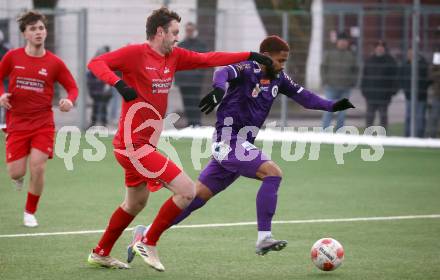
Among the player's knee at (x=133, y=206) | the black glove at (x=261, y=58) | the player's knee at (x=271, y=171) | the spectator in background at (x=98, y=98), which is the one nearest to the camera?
the player's knee at (x=133, y=206)

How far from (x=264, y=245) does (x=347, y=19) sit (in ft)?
57.8

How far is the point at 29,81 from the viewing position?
37.6 feet

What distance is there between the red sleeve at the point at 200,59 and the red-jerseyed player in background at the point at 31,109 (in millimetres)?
2546

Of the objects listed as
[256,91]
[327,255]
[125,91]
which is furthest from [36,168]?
[327,255]

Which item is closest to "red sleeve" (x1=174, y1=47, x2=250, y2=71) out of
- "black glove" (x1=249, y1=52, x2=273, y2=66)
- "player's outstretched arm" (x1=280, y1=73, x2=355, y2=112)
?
"black glove" (x1=249, y1=52, x2=273, y2=66)

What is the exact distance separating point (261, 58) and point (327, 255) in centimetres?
178

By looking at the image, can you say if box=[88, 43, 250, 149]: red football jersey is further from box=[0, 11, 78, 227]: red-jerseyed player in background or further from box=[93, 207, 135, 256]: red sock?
box=[0, 11, 78, 227]: red-jerseyed player in background

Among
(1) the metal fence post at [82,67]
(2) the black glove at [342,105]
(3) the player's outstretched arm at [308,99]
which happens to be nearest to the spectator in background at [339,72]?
(1) the metal fence post at [82,67]

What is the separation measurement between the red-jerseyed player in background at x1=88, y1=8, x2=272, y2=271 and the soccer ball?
1.14m

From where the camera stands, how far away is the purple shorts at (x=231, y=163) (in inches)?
375

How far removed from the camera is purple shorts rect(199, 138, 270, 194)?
9.52m

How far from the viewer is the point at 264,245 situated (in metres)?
9.06

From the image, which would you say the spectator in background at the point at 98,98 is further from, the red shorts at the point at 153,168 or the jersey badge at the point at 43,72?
the red shorts at the point at 153,168

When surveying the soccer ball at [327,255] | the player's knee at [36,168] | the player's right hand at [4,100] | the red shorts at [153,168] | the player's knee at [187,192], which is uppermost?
the player's right hand at [4,100]
